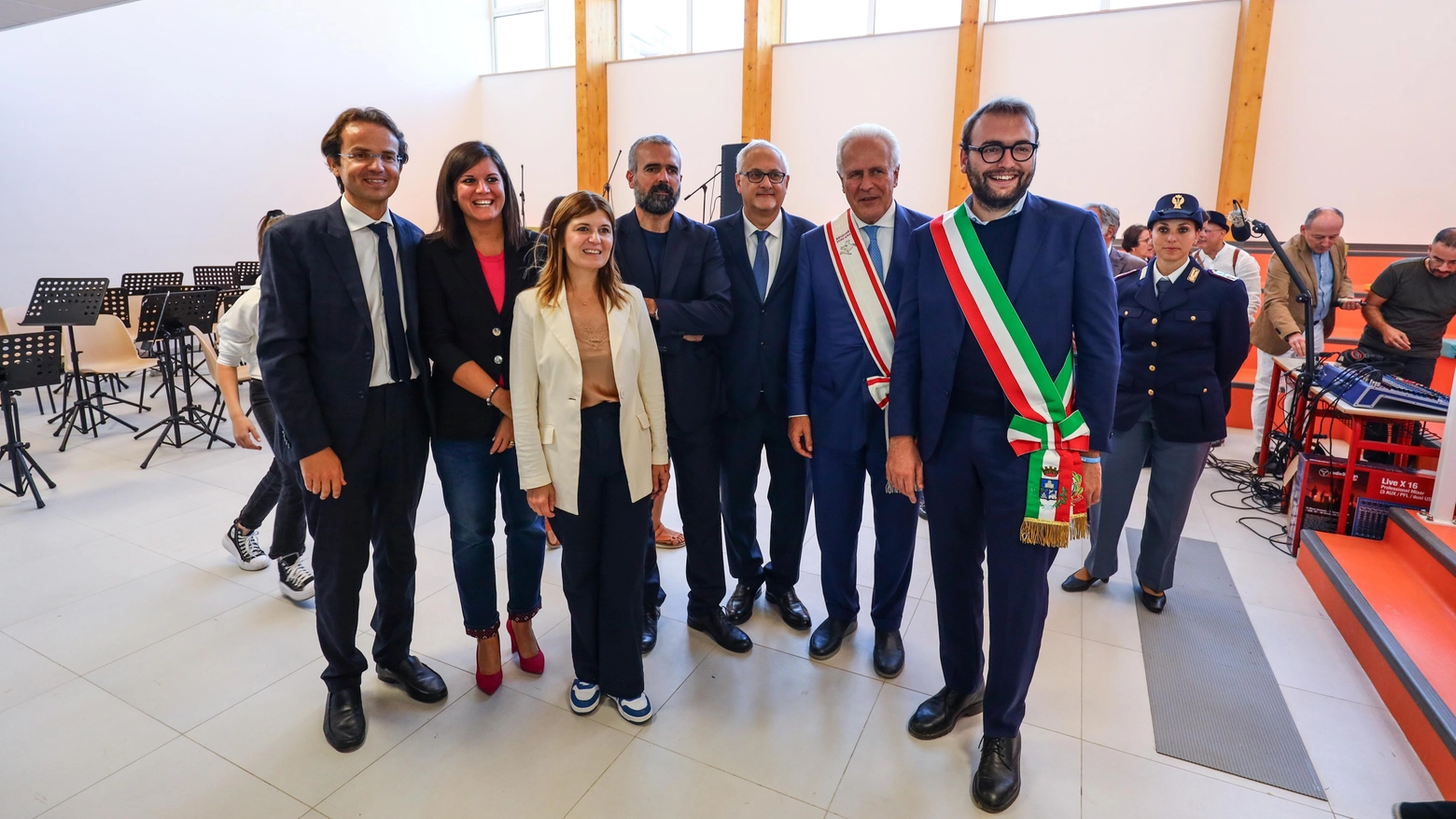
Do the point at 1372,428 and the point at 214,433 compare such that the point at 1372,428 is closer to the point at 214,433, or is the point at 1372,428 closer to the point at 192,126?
the point at 214,433

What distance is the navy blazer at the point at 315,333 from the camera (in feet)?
5.80

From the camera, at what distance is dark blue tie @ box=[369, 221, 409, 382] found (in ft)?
6.22

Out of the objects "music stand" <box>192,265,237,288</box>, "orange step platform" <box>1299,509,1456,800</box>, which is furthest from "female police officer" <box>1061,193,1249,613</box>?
"music stand" <box>192,265,237,288</box>

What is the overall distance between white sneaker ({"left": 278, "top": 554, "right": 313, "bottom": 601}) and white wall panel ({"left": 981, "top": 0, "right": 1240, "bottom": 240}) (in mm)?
7477

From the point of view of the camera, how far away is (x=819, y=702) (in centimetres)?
220

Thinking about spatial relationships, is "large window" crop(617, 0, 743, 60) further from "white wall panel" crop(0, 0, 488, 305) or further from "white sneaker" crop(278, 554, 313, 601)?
"white sneaker" crop(278, 554, 313, 601)

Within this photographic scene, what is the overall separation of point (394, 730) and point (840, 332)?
175 centimetres

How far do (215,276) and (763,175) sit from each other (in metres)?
7.88

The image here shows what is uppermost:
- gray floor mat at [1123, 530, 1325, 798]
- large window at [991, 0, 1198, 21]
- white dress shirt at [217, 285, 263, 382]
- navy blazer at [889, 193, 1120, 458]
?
large window at [991, 0, 1198, 21]

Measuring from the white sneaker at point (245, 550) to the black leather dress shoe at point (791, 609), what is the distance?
218 centimetres

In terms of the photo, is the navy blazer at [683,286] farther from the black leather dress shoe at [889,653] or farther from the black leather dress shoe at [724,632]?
the black leather dress shoe at [889,653]

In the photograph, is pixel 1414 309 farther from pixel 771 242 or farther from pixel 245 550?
pixel 245 550

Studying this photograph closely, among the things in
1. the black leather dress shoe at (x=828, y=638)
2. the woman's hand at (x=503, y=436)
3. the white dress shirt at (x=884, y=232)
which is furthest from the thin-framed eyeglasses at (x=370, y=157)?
the black leather dress shoe at (x=828, y=638)

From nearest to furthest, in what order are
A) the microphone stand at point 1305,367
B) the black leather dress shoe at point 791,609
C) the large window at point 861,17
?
the black leather dress shoe at point 791,609 < the microphone stand at point 1305,367 < the large window at point 861,17
